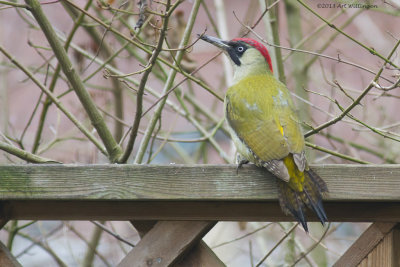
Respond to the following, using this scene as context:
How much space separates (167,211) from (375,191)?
29.6 inches

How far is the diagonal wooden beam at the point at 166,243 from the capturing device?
2.35m

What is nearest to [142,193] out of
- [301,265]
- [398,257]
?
[398,257]

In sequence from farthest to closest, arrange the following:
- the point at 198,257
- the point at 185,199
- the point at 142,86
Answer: the point at 142,86
the point at 198,257
the point at 185,199

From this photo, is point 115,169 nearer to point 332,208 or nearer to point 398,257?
point 332,208

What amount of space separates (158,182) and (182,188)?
0.09 meters

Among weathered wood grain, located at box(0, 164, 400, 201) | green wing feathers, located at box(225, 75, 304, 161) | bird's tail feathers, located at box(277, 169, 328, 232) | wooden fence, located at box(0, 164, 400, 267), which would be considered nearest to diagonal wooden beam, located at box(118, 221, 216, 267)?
wooden fence, located at box(0, 164, 400, 267)

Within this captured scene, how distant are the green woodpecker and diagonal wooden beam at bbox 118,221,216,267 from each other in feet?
1.03

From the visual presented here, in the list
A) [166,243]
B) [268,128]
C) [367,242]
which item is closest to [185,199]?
[166,243]

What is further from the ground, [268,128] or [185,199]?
[268,128]

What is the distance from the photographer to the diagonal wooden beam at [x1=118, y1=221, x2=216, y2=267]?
235 centimetres

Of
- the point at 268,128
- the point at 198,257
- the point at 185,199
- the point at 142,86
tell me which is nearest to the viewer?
the point at 185,199

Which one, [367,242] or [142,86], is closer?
[367,242]

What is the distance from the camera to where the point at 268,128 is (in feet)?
10.2

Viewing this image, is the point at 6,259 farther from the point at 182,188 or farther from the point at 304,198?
the point at 304,198
